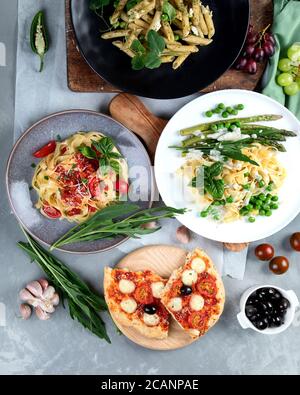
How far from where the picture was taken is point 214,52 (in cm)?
312

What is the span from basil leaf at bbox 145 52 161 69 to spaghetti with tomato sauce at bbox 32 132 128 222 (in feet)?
1.66

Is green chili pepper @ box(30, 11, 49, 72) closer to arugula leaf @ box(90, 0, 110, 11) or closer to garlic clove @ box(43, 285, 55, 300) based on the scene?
arugula leaf @ box(90, 0, 110, 11)

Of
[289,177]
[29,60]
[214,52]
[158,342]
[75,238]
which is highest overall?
[214,52]

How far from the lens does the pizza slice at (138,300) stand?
10.8ft

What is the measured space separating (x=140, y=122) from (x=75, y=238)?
0.83 metres

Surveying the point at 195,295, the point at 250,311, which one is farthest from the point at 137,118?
the point at 250,311

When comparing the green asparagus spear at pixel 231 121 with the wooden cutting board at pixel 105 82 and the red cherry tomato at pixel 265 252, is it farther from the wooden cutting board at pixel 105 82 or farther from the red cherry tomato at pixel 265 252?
the red cherry tomato at pixel 265 252

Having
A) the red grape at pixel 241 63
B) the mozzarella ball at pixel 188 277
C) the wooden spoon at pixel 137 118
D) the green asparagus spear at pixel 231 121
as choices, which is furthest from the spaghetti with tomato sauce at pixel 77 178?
the red grape at pixel 241 63

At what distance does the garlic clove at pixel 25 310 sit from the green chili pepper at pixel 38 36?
1576 millimetres

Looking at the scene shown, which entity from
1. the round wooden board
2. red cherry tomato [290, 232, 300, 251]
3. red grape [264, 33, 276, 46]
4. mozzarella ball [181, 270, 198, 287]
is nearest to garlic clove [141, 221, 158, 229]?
the round wooden board

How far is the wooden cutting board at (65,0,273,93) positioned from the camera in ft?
10.6

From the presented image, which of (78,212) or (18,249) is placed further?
(18,249)

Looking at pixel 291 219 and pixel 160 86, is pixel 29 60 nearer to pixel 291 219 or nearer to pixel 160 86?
pixel 160 86

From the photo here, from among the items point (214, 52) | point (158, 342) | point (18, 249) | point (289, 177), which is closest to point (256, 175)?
point (289, 177)
